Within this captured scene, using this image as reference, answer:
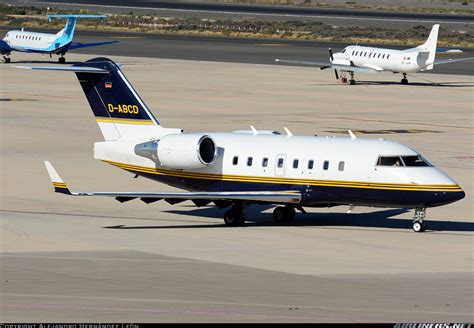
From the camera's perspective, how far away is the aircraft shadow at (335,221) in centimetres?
3725

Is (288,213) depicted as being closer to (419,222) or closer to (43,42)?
(419,222)

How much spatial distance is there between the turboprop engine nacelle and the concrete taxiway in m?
1.75

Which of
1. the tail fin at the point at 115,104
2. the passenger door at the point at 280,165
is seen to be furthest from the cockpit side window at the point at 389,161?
the tail fin at the point at 115,104

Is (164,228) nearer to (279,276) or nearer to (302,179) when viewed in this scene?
(302,179)

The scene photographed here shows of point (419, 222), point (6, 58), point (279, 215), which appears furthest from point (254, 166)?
point (6, 58)

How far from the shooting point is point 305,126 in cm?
6612

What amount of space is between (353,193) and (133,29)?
420ft

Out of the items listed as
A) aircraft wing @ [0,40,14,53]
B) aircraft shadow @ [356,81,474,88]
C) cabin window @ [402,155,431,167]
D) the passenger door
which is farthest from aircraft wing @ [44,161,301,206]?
aircraft wing @ [0,40,14,53]

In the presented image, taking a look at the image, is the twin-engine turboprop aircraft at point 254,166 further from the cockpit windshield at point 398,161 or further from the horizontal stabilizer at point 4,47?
the horizontal stabilizer at point 4,47

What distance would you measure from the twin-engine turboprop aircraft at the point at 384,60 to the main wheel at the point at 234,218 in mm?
58257

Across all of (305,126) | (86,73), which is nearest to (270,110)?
(305,126)

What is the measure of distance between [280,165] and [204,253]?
213 inches

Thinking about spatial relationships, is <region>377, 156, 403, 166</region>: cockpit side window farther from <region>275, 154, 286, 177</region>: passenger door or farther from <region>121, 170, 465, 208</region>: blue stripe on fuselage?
<region>275, 154, 286, 177</region>: passenger door

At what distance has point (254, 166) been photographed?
122ft
